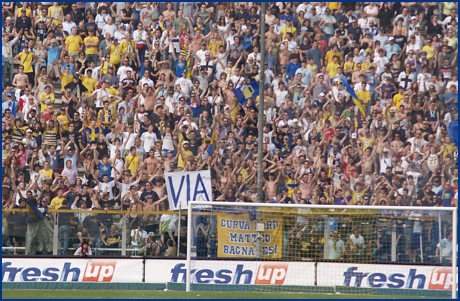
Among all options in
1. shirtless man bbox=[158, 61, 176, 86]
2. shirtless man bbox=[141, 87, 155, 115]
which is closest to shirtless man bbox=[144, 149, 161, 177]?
shirtless man bbox=[141, 87, 155, 115]

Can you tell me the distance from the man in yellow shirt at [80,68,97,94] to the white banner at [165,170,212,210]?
4107mm

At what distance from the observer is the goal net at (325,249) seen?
→ 16188 millimetres

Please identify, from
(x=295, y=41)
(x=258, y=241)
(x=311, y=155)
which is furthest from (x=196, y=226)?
(x=295, y=41)

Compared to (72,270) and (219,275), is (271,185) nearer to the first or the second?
(219,275)

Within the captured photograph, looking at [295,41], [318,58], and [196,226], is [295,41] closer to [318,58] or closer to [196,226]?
[318,58]

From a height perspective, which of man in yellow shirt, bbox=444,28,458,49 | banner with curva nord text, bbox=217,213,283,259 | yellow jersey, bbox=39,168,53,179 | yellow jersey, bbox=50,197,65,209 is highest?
man in yellow shirt, bbox=444,28,458,49

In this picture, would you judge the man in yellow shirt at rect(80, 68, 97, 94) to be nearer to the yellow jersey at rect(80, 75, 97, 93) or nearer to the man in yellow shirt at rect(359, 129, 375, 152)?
the yellow jersey at rect(80, 75, 97, 93)

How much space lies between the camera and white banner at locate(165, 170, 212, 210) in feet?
61.0

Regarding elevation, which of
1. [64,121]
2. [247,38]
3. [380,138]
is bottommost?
[380,138]

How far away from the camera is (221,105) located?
2139 centimetres

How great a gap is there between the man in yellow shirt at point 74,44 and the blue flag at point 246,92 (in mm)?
4162

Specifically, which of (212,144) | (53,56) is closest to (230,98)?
(212,144)

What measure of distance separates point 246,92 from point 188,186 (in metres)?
3.87

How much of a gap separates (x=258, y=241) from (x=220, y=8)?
28.7ft
